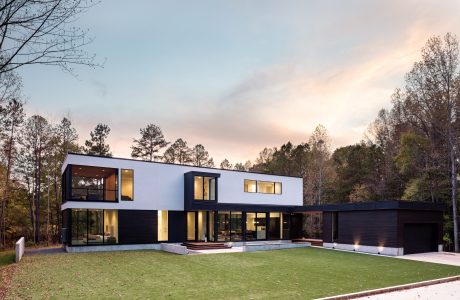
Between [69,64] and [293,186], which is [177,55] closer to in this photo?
[69,64]

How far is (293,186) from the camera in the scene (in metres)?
30.6

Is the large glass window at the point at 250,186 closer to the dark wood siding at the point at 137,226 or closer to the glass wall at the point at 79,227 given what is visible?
the dark wood siding at the point at 137,226

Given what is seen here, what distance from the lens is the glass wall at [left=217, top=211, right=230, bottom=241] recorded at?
25516 millimetres

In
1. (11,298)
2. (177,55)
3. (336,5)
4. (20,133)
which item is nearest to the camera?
(11,298)

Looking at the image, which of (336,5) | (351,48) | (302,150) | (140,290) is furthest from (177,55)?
(302,150)

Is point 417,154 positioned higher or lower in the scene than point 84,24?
lower

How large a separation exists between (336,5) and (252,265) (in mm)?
12004

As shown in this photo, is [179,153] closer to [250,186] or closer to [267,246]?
[250,186]

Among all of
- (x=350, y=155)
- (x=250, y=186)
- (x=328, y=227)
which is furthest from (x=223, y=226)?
(x=350, y=155)

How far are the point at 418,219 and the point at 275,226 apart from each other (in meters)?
10.9

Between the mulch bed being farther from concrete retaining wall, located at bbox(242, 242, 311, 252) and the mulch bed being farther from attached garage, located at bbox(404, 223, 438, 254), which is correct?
attached garage, located at bbox(404, 223, 438, 254)

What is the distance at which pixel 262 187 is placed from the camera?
28.7 meters

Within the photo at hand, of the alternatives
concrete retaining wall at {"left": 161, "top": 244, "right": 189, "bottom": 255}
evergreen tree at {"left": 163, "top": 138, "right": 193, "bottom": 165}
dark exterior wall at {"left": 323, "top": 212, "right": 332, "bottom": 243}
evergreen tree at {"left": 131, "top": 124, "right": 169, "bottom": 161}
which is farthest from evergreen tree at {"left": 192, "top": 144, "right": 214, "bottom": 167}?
concrete retaining wall at {"left": 161, "top": 244, "right": 189, "bottom": 255}

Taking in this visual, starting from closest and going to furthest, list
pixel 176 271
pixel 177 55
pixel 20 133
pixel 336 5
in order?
pixel 176 271
pixel 336 5
pixel 177 55
pixel 20 133
